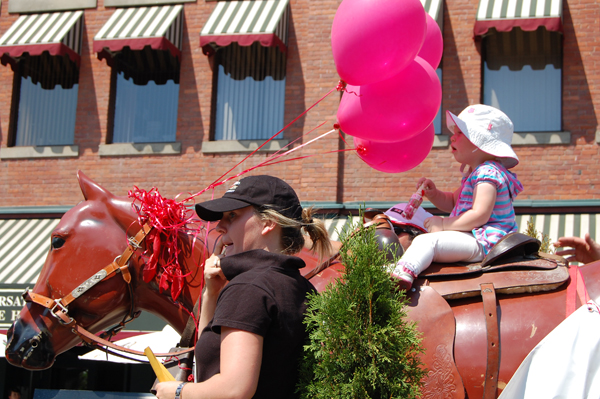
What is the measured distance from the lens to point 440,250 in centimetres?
287

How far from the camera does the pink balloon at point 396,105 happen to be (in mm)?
3420

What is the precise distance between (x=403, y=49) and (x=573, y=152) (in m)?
7.38

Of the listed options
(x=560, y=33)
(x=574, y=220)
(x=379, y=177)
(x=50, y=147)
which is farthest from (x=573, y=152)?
(x=50, y=147)

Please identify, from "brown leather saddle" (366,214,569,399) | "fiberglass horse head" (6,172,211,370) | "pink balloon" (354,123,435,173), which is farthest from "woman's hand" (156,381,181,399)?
"pink balloon" (354,123,435,173)

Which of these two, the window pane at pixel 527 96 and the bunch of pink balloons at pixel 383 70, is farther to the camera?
the window pane at pixel 527 96

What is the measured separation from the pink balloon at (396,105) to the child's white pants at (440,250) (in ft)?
2.70

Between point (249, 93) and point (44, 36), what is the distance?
412 cm

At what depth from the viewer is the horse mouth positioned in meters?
3.39

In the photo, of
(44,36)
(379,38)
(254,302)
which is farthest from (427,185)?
(44,36)

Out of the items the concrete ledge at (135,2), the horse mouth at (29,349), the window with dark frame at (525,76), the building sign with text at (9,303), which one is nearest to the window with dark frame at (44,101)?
the concrete ledge at (135,2)

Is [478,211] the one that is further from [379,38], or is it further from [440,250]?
[379,38]

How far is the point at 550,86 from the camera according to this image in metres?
9.93

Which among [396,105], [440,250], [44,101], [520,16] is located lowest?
[440,250]

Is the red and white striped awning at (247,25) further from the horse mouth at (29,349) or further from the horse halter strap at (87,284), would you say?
the horse mouth at (29,349)
